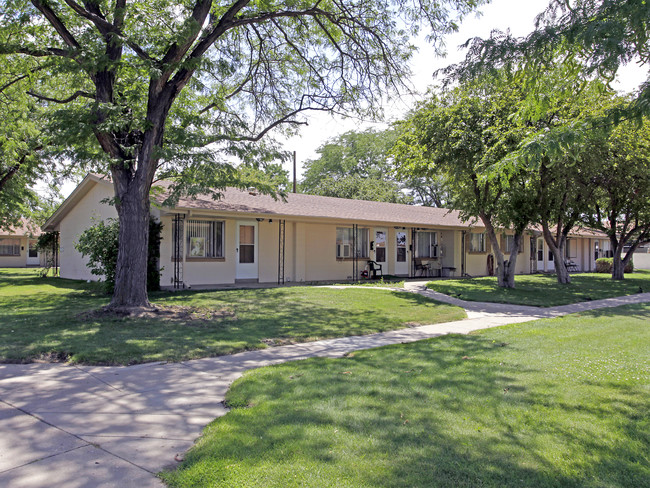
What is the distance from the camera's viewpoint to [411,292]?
14883mm

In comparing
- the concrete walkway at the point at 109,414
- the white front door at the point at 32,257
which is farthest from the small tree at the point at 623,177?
the white front door at the point at 32,257

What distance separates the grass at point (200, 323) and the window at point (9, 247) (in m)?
29.6

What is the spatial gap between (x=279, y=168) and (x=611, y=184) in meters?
13.9

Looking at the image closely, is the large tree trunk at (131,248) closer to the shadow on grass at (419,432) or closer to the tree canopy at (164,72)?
the tree canopy at (164,72)

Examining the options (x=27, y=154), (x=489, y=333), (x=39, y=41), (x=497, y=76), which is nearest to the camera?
(x=497, y=76)

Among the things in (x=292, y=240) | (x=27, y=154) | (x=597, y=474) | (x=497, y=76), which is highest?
(x=27, y=154)

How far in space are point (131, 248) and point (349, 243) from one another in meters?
11.0

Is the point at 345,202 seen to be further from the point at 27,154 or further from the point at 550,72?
the point at 550,72

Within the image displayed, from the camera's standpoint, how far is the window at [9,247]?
38.4 m

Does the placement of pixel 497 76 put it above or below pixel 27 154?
below

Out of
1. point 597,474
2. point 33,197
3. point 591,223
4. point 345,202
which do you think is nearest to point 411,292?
point 345,202

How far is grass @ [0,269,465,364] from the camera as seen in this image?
6719 millimetres

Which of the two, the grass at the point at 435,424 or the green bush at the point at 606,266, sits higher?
the green bush at the point at 606,266

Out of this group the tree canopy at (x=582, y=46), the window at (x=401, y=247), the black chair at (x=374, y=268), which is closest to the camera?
the tree canopy at (x=582, y=46)
